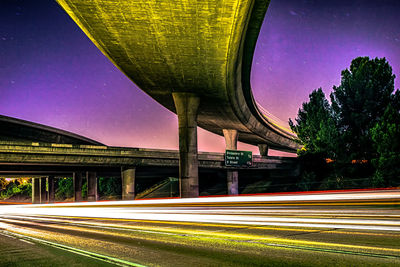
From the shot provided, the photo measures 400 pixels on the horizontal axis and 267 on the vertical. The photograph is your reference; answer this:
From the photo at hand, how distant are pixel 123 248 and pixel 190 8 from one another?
20944mm

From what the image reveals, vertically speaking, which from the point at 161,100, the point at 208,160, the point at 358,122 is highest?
the point at 161,100

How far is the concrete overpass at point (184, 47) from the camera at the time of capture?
80.3ft

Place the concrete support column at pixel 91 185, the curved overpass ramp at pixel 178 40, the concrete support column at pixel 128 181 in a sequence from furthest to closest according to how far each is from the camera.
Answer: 1. the concrete support column at pixel 91 185
2. the concrete support column at pixel 128 181
3. the curved overpass ramp at pixel 178 40

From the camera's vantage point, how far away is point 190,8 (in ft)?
79.5

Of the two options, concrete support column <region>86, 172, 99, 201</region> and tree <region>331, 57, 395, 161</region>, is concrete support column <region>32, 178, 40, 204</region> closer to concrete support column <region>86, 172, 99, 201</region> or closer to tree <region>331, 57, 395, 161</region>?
concrete support column <region>86, 172, 99, 201</region>

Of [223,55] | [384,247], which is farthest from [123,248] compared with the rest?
[223,55]

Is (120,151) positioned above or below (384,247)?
above

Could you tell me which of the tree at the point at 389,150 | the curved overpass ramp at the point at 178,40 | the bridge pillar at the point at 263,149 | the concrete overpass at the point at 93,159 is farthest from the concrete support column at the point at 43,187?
the tree at the point at 389,150

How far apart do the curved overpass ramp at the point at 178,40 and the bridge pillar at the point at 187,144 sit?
4.27 feet

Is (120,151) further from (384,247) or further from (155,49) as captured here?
(384,247)

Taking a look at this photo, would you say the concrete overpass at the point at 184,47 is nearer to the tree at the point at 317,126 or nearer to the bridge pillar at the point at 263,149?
the tree at the point at 317,126

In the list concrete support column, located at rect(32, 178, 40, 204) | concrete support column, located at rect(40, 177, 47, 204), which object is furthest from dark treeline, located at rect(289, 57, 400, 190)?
concrete support column, located at rect(32, 178, 40, 204)

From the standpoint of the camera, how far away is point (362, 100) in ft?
177

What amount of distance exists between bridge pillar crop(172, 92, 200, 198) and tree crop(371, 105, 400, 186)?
21838mm
